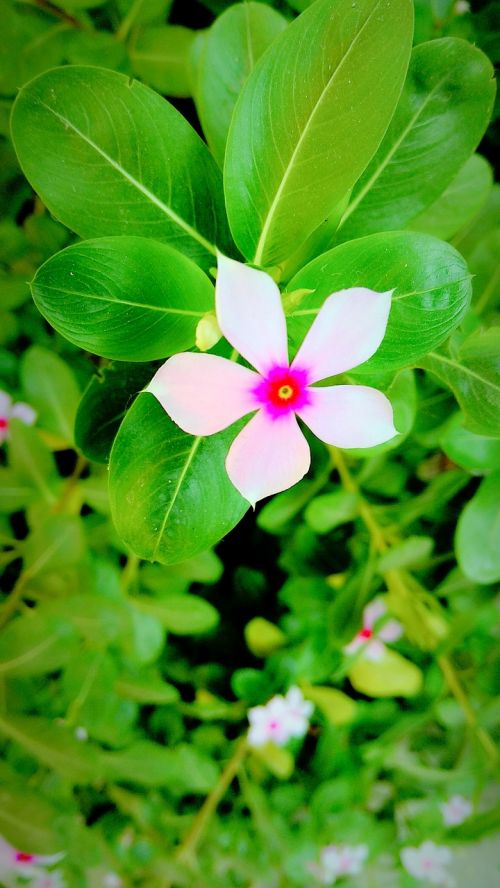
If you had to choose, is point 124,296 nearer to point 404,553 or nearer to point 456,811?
point 404,553

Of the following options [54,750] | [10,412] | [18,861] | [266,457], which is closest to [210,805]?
[18,861]

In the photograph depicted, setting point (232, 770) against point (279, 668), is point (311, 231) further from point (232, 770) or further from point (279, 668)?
point (232, 770)

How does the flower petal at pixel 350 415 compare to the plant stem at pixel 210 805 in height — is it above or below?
above

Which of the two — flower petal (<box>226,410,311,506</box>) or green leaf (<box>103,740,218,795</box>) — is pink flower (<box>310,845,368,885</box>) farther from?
flower petal (<box>226,410,311,506</box>)

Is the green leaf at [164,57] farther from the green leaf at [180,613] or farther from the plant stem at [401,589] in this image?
the green leaf at [180,613]

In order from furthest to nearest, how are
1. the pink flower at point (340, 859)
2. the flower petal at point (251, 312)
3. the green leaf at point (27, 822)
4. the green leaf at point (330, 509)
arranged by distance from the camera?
the pink flower at point (340, 859)
the green leaf at point (330, 509)
the green leaf at point (27, 822)
the flower petal at point (251, 312)

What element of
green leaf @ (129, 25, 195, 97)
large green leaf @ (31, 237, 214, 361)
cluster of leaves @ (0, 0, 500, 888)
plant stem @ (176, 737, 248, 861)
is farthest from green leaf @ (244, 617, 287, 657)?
green leaf @ (129, 25, 195, 97)

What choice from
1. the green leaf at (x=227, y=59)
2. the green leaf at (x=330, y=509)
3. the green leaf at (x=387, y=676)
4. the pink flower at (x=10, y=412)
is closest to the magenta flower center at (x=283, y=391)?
the green leaf at (x=227, y=59)
